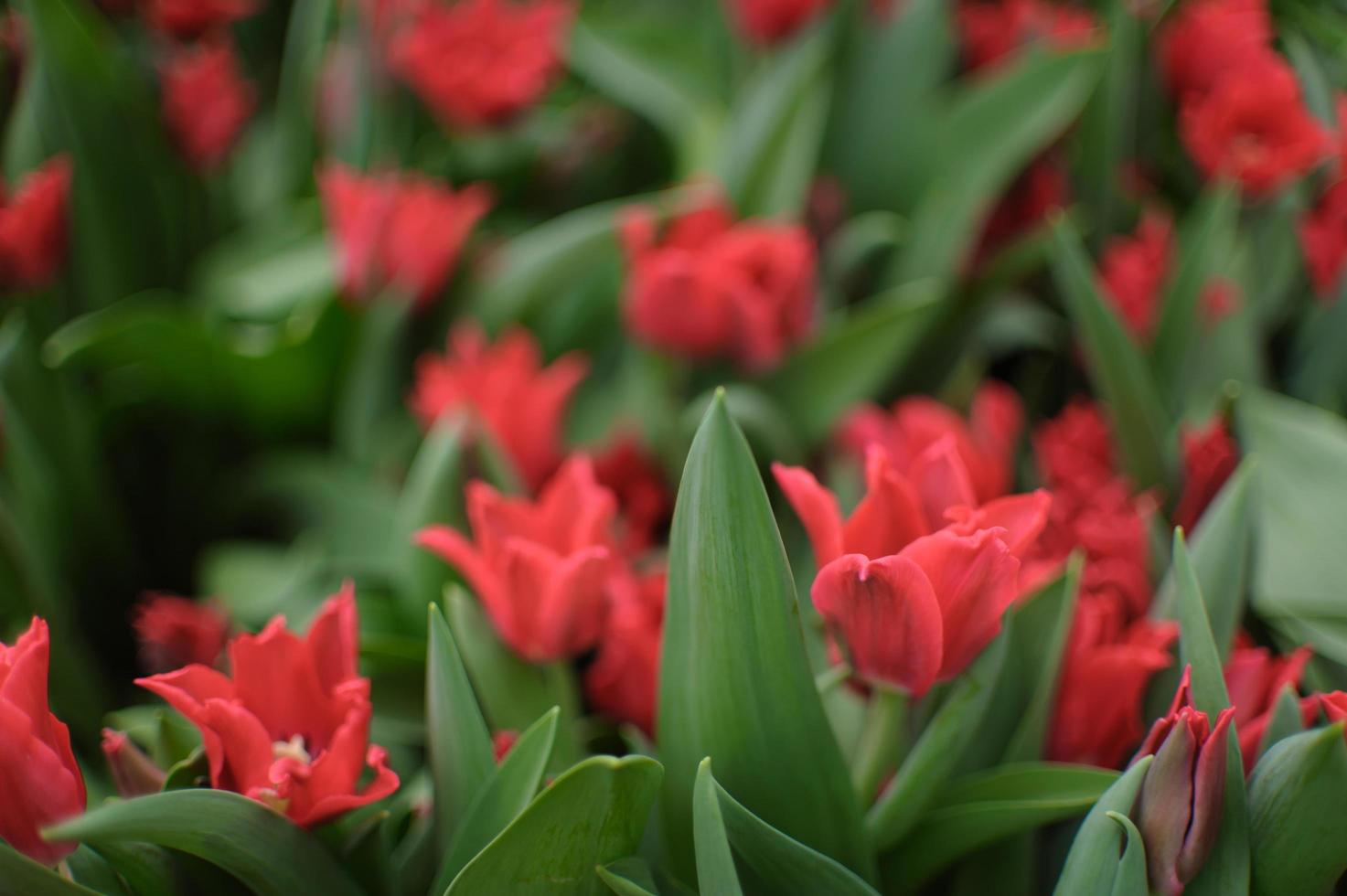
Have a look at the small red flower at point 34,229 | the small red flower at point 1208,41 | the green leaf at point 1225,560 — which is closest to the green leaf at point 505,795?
the green leaf at point 1225,560

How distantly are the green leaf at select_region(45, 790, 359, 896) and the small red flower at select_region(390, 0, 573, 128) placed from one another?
525 millimetres

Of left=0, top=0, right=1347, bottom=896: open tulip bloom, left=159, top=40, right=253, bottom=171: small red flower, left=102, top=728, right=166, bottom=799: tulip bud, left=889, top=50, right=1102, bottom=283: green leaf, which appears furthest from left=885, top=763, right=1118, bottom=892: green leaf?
left=159, top=40, right=253, bottom=171: small red flower

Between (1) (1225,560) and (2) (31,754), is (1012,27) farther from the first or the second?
(2) (31,754)

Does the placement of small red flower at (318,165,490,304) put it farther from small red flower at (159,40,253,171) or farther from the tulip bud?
the tulip bud

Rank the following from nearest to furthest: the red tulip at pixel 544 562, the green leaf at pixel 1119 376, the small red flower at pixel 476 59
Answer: the red tulip at pixel 544 562 < the green leaf at pixel 1119 376 < the small red flower at pixel 476 59

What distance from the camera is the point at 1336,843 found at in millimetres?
338

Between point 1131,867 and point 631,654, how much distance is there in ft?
0.65

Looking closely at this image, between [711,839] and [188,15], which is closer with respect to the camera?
[711,839]

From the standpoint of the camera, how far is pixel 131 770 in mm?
375

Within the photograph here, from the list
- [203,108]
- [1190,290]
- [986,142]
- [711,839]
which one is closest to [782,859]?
[711,839]

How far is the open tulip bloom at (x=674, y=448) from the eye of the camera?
349 mm

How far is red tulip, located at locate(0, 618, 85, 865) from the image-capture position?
0.32 metres

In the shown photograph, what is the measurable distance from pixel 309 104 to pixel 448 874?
24.0 inches

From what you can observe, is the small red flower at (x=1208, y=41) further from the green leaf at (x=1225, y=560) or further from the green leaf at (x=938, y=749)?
the green leaf at (x=938, y=749)
